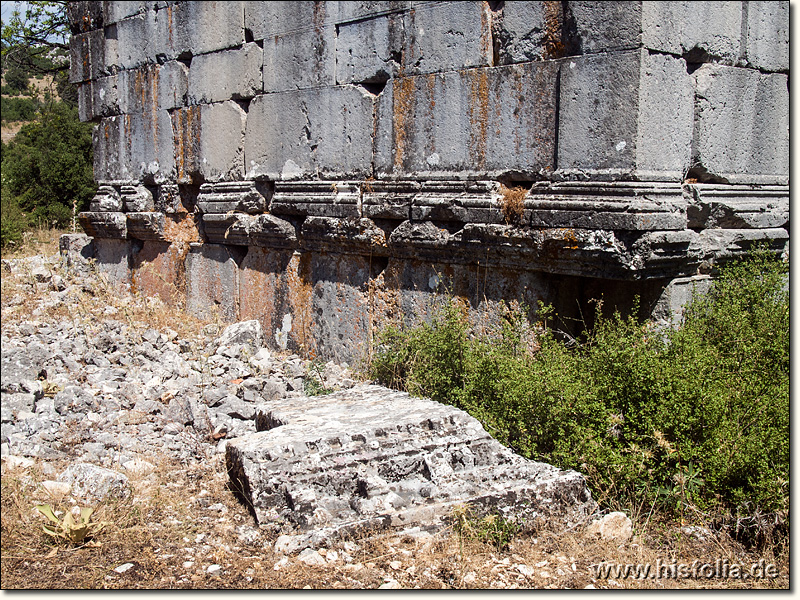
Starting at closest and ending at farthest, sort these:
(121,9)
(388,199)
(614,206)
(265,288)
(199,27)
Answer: (614,206), (388,199), (265,288), (199,27), (121,9)

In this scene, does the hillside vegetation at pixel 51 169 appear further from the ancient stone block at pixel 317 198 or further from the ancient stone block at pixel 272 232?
the ancient stone block at pixel 317 198

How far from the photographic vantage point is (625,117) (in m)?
4.58

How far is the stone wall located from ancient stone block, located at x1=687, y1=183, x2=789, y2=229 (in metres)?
0.02

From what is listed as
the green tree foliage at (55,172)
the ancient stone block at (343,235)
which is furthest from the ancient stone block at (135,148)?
the green tree foliage at (55,172)

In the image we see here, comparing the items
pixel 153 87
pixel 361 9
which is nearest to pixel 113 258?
pixel 153 87

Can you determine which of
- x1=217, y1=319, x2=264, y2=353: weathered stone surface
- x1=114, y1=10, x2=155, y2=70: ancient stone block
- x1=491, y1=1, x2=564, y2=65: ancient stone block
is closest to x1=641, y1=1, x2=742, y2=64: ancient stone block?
x1=491, y1=1, x2=564, y2=65: ancient stone block

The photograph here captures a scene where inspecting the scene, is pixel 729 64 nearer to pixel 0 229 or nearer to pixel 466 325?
pixel 466 325

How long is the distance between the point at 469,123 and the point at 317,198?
160cm

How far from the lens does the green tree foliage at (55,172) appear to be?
13.2 meters

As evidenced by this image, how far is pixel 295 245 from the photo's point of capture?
687 centimetres

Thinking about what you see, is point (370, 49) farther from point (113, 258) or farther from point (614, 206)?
point (113, 258)

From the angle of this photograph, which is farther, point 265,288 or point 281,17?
point 265,288

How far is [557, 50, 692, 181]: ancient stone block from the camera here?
14.9 ft

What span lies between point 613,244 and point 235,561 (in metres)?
2.63
